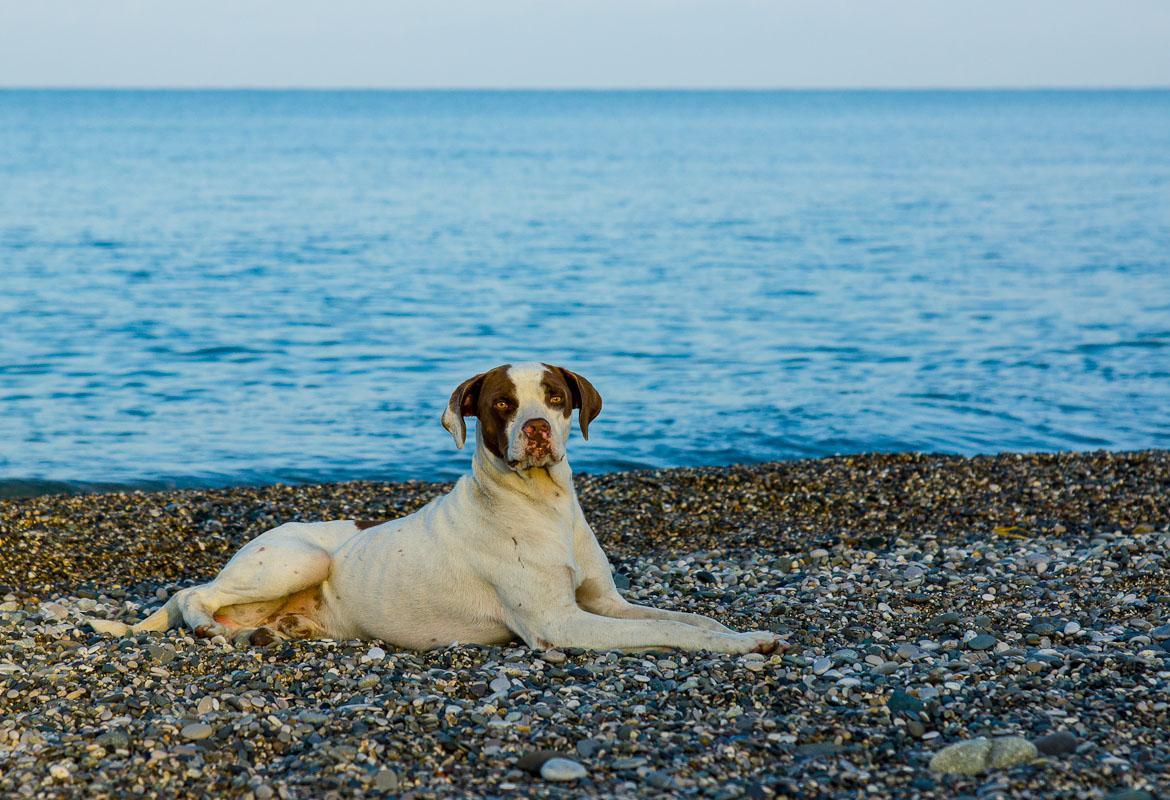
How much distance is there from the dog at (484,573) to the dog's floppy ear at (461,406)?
0.01 m

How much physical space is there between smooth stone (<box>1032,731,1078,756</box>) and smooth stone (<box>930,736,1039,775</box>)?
6cm

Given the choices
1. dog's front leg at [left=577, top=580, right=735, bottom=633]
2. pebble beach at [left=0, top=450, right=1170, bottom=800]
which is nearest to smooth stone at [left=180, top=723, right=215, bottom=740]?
pebble beach at [left=0, top=450, right=1170, bottom=800]

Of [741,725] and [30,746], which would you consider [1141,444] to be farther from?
[30,746]

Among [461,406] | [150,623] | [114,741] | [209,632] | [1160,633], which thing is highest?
[461,406]

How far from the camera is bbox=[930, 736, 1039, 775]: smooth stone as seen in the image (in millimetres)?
4336

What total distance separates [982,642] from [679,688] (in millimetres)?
1746

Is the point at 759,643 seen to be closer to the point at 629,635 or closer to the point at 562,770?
the point at 629,635

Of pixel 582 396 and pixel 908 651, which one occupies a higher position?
pixel 582 396

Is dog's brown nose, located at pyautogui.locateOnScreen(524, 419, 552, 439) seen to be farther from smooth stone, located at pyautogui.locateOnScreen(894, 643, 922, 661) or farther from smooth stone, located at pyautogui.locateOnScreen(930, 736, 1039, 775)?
smooth stone, located at pyautogui.locateOnScreen(930, 736, 1039, 775)

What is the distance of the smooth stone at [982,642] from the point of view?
5965 mm

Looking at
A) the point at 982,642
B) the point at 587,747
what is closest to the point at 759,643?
the point at 982,642

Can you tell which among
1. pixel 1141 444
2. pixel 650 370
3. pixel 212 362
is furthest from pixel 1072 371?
pixel 212 362

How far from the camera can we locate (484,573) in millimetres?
6191

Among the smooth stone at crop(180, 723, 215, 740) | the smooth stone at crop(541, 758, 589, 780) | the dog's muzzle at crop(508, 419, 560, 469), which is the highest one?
the dog's muzzle at crop(508, 419, 560, 469)
